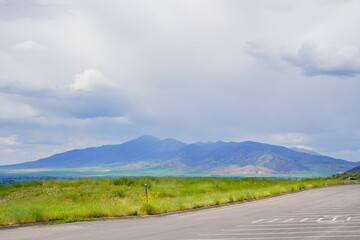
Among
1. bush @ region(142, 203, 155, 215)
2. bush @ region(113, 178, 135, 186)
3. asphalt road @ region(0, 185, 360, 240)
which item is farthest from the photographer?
bush @ region(113, 178, 135, 186)

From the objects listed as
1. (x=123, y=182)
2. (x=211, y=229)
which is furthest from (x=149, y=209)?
(x=123, y=182)

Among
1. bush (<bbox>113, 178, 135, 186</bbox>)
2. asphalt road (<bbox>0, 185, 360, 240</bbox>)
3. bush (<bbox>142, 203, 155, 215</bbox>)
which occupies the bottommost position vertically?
asphalt road (<bbox>0, 185, 360, 240</bbox>)

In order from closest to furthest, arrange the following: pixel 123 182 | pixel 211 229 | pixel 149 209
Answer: pixel 211 229 < pixel 149 209 < pixel 123 182

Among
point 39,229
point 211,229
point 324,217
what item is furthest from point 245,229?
point 39,229

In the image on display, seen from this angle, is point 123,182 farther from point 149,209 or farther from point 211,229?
point 211,229

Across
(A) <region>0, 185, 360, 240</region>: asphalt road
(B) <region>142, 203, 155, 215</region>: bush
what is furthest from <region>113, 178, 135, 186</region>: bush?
(A) <region>0, 185, 360, 240</region>: asphalt road

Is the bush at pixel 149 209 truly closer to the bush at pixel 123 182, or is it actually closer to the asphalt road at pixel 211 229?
the asphalt road at pixel 211 229

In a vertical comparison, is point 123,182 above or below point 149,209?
above

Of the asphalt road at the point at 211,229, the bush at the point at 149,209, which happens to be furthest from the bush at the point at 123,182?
the asphalt road at the point at 211,229

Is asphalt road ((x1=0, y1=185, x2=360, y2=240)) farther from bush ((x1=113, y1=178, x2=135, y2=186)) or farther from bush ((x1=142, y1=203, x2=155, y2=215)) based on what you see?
bush ((x1=113, y1=178, x2=135, y2=186))

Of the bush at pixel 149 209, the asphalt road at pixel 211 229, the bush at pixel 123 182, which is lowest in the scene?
the asphalt road at pixel 211 229

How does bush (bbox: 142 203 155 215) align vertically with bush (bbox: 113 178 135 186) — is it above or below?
below

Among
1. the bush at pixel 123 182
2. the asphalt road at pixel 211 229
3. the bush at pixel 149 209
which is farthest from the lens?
the bush at pixel 123 182

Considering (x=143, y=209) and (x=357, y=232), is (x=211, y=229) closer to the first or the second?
(x=357, y=232)
